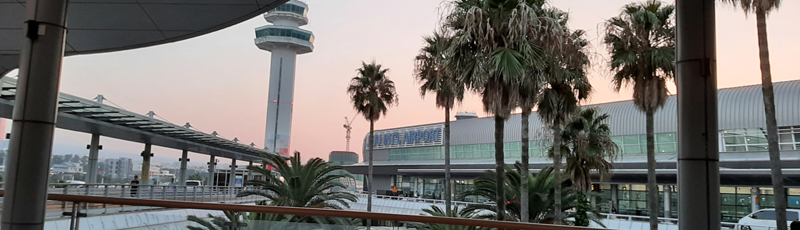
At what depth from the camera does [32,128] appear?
16.1ft

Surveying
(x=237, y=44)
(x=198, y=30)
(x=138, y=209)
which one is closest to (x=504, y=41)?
(x=198, y=30)

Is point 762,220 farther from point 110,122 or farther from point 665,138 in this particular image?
point 110,122

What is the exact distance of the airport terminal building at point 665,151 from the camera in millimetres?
31391

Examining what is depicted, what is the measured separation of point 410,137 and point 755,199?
118ft

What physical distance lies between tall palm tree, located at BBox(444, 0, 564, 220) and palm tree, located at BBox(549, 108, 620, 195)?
27.9 ft

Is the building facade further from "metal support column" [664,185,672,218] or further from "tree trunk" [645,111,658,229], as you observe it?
"metal support column" [664,185,672,218]

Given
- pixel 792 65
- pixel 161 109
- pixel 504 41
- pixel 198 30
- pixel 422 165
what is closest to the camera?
pixel 198 30

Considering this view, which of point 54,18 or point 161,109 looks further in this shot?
point 161,109

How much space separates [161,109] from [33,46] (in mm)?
82904

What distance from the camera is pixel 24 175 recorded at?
4.86 metres

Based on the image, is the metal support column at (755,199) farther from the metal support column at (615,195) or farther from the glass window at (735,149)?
the metal support column at (615,195)

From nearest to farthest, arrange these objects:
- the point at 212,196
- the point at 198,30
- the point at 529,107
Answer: the point at 198,30 → the point at 529,107 → the point at 212,196

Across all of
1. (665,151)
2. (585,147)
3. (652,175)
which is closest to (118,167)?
(585,147)

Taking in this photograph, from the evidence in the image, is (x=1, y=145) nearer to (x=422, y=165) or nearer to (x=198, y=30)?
(x=198, y=30)
